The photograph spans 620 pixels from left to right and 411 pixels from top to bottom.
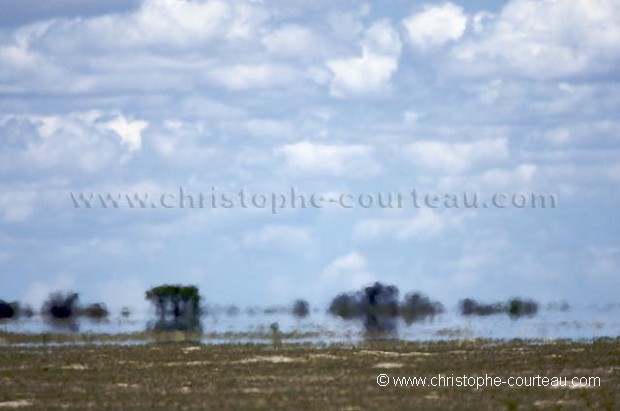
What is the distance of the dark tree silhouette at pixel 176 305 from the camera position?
7844 cm

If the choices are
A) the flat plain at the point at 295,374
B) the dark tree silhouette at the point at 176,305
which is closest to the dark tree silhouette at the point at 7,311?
the dark tree silhouette at the point at 176,305

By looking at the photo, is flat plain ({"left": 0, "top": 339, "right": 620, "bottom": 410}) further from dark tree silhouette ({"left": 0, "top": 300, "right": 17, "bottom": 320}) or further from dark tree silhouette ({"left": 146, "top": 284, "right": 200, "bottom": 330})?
dark tree silhouette ({"left": 0, "top": 300, "right": 17, "bottom": 320})

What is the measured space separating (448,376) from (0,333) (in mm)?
37833

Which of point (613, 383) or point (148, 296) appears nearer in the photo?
point (613, 383)

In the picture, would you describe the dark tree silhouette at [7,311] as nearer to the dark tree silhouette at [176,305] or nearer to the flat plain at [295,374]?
the dark tree silhouette at [176,305]

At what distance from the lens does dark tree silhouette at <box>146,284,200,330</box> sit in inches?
3088

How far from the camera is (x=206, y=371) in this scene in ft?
141

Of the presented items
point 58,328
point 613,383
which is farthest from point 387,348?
point 58,328

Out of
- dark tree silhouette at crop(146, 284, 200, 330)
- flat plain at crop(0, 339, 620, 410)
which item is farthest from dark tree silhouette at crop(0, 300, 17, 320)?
flat plain at crop(0, 339, 620, 410)

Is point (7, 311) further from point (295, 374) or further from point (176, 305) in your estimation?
point (295, 374)

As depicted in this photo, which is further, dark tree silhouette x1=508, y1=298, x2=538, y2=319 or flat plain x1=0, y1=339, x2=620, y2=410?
dark tree silhouette x1=508, y1=298, x2=538, y2=319

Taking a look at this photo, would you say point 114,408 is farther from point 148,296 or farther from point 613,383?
point 148,296

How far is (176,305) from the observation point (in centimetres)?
8788

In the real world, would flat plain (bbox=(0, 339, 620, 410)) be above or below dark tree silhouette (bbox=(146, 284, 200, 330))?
below
